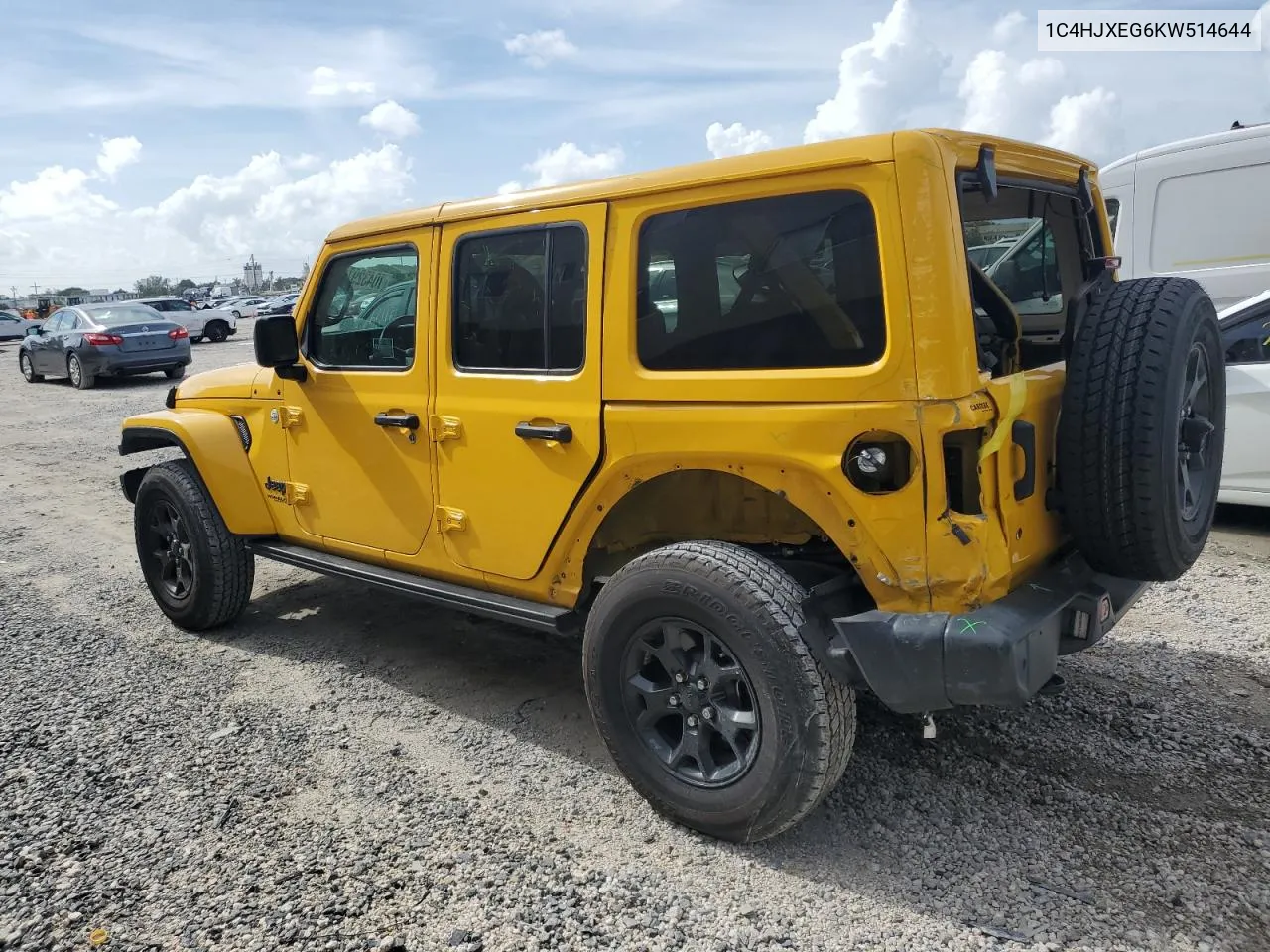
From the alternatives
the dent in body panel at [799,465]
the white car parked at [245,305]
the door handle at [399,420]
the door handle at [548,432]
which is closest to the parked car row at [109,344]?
the door handle at [399,420]

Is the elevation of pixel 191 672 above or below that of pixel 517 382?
below

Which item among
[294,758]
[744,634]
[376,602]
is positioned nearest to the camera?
[744,634]

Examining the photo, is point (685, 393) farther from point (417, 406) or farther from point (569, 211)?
point (417, 406)

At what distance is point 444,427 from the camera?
11.5ft

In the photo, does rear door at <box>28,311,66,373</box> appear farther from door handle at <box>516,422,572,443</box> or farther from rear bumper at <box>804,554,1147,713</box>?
rear bumper at <box>804,554,1147,713</box>

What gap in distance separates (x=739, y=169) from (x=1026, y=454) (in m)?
1.14

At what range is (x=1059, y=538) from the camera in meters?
2.90

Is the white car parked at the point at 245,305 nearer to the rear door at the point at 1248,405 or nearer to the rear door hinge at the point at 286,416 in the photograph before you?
the rear door hinge at the point at 286,416

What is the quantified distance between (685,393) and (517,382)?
2.33ft

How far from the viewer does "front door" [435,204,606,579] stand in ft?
10.1

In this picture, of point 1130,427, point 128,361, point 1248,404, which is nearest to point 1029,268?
point 1130,427

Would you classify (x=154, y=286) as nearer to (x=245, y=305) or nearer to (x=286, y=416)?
(x=245, y=305)

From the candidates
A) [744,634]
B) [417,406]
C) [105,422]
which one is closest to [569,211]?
[417,406]

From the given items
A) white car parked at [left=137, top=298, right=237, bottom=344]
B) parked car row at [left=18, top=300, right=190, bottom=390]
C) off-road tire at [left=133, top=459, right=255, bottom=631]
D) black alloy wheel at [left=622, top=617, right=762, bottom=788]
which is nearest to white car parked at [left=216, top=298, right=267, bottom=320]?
white car parked at [left=137, top=298, right=237, bottom=344]
